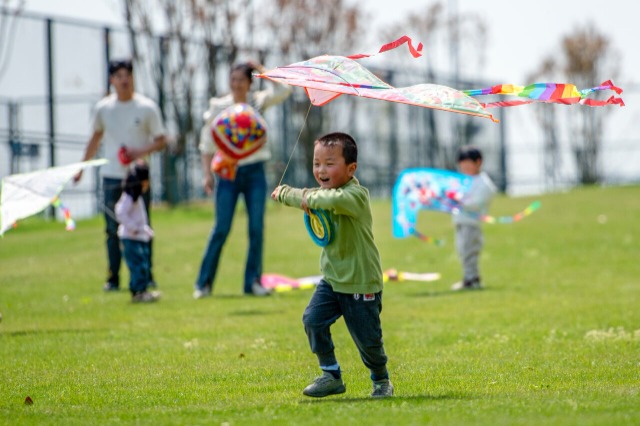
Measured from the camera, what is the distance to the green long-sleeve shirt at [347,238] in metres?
6.22

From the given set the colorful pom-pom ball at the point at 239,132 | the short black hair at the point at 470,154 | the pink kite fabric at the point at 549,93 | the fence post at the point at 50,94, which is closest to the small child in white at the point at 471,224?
the short black hair at the point at 470,154

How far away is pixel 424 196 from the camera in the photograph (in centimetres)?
1362

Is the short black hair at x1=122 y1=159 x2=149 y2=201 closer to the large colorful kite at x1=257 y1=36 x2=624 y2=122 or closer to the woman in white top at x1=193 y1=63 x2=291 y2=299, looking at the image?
the woman in white top at x1=193 y1=63 x2=291 y2=299

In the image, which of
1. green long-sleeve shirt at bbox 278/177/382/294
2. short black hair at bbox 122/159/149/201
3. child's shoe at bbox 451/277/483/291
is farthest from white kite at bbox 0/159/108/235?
child's shoe at bbox 451/277/483/291

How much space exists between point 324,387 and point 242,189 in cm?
587

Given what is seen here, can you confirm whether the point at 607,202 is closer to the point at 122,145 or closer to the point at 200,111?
the point at 200,111

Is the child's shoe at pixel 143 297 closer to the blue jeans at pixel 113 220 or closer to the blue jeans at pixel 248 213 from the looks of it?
the blue jeans at pixel 248 213

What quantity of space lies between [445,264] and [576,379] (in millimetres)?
9304

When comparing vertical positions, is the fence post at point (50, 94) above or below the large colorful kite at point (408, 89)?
above

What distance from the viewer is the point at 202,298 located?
39.2 ft

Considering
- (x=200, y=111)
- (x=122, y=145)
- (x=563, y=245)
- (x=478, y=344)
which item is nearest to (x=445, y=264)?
(x=563, y=245)

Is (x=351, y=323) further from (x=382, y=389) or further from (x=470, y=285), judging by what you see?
(x=470, y=285)

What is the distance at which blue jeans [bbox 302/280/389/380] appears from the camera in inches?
247

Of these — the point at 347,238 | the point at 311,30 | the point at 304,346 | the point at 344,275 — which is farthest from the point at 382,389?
the point at 311,30
